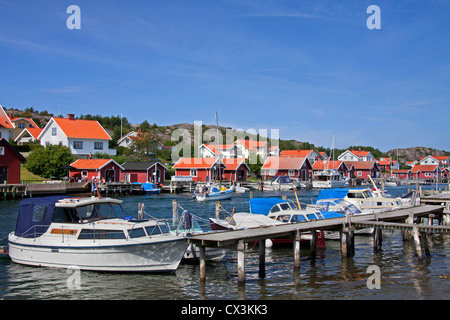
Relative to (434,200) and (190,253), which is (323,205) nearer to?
(434,200)

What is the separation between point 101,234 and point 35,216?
4260 mm

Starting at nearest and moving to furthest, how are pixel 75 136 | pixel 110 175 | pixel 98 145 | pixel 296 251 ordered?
1. pixel 296 251
2. pixel 110 175
3. pixel 75 136
4. pixel 98 145

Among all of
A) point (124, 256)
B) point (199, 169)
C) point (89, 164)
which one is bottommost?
point (124, 256)

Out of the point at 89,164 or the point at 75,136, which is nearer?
the point at 89,164

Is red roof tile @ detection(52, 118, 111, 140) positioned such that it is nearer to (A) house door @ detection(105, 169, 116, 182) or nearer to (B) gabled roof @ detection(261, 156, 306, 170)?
(A) house door @ detection(105, 169, 116, 182)

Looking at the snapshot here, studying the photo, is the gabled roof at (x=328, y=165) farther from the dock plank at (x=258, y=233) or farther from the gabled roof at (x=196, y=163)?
the dock plank at (x=258, y=233)

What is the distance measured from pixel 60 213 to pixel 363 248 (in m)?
17.8

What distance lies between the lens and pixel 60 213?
20484 millimetres

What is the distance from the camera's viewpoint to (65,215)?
20.5 m

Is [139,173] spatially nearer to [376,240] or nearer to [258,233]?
[376,240]

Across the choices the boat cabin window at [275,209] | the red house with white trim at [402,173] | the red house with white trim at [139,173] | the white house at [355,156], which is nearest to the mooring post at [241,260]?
the boat cabin window at [275,209]

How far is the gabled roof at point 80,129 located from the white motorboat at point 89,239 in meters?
59.0

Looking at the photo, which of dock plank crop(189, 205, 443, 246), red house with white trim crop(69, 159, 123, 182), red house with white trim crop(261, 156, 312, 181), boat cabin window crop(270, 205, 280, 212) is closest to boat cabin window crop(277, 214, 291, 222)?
boat cabin window crop(270, 205, 280, 212)

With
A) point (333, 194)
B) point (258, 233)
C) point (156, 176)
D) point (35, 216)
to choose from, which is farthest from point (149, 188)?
point (258, 233)
